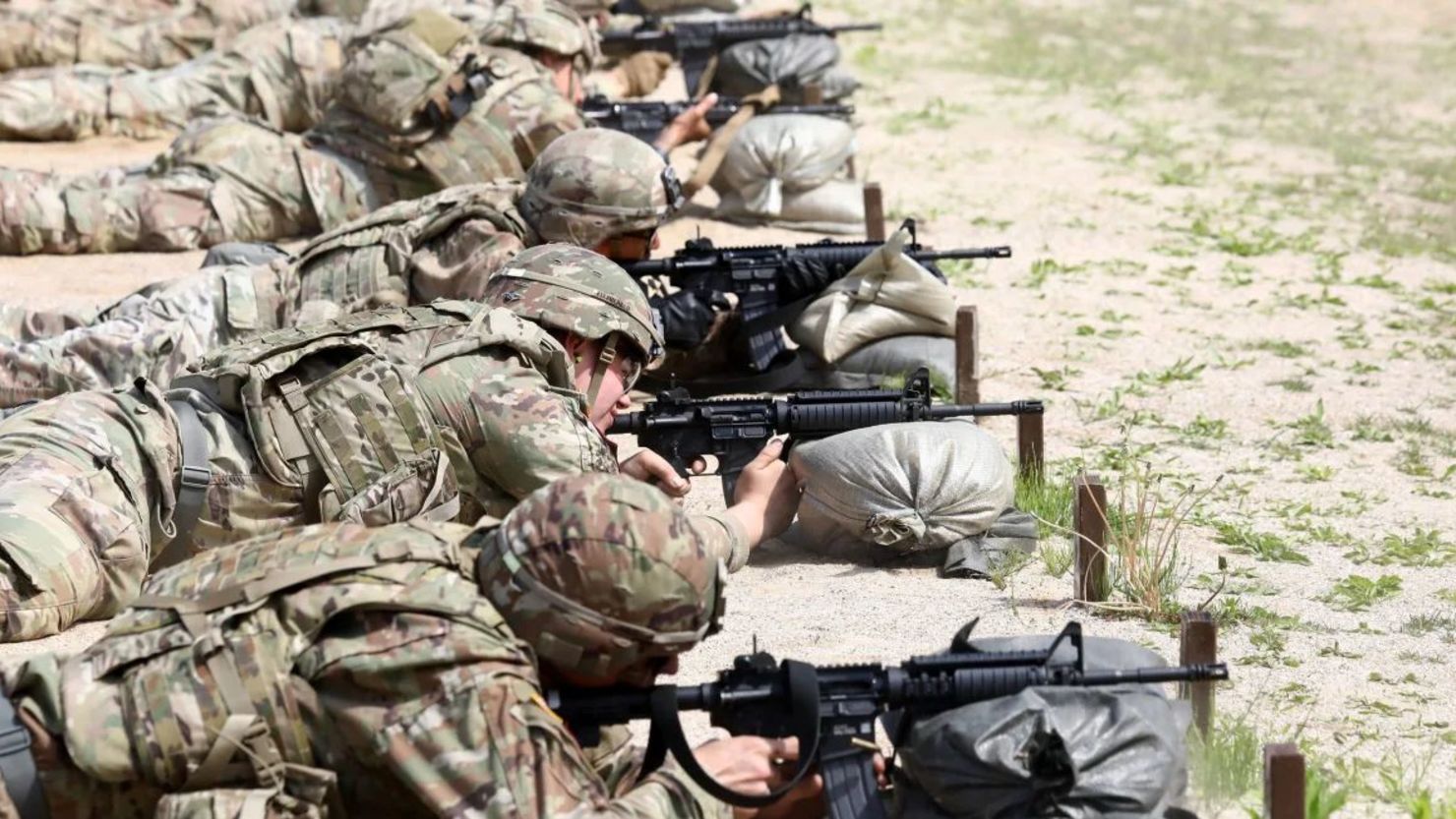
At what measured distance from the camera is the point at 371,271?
682 cm

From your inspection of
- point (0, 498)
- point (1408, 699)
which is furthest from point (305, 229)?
point (1408, 699)

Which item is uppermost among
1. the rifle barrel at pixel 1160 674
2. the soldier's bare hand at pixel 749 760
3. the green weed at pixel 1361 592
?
the rifle barrel at pixel 1160 674

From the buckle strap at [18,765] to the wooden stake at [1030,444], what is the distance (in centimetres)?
367

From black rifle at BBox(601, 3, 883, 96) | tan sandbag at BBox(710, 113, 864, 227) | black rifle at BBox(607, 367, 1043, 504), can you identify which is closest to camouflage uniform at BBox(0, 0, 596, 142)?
black rifle at BBox(601, 3, 883, 96)

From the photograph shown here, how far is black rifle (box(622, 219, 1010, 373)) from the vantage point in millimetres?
7449

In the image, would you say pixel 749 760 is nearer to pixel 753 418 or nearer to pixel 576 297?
pixel 576 297

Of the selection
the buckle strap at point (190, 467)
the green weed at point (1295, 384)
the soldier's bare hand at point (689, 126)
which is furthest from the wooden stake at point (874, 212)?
the buckle strap at point (190, 467)

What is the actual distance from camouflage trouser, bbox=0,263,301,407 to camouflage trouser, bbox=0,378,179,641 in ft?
4.37

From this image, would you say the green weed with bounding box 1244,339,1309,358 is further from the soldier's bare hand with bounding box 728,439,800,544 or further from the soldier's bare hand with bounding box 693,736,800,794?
the soldier's bare hand with bounding box 693,736,800,794

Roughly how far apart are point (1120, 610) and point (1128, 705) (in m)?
1.66

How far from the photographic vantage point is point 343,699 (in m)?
3.56

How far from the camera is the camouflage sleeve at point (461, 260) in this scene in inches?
263

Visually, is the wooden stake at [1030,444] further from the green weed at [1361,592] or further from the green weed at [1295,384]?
the green weed at [1295,384]

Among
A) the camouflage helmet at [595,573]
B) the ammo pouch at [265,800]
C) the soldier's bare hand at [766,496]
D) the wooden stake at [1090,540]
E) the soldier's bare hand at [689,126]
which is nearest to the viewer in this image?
the ammo pouch at [265,800]
